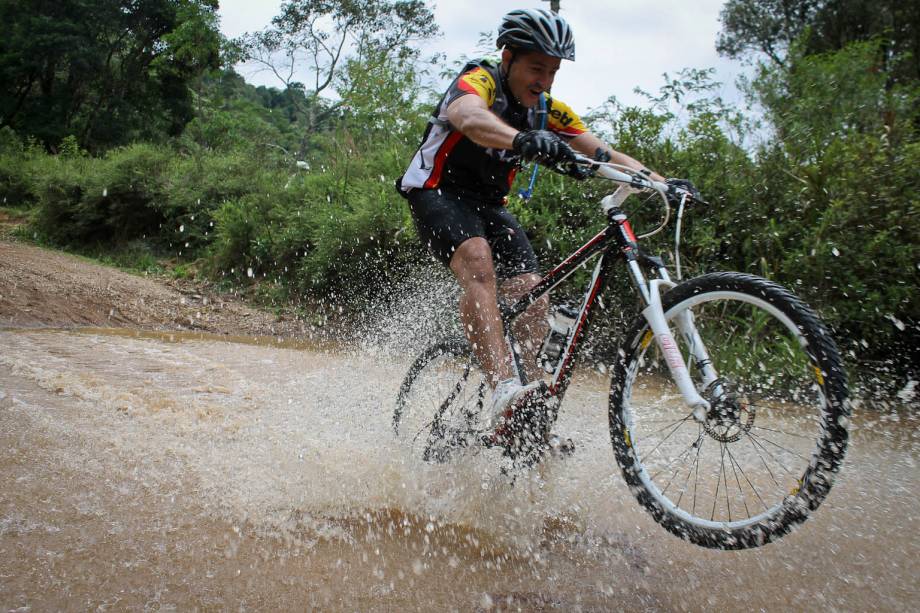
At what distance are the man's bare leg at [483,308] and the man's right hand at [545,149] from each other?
625 mm

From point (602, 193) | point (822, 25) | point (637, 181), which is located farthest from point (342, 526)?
point (822, 25)

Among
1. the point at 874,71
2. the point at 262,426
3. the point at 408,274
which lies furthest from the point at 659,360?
the point at 874,71

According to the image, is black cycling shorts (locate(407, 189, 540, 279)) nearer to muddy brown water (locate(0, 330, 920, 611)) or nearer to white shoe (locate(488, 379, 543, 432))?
white shoe (locate(488, 379, 543, 432))

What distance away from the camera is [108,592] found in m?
2.01

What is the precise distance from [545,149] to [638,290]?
0.66 meters

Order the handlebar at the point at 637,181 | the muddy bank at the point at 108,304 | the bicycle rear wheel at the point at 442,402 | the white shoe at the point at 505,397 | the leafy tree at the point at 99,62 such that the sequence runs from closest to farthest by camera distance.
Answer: the handlebar at the point at 637,181 → the white shoe at the point at 505,397 → the bicycle rear wheel at the point at 442,402 → the muddy bank at the point at 108,304 → the leafy tree at the point at 99,62

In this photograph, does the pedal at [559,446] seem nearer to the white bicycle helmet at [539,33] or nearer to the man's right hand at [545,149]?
the man's right hand at [545,149]

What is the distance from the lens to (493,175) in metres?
3.29

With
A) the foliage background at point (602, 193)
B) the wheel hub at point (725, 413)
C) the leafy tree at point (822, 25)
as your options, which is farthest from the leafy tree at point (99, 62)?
the wheel hub at point (725, 413)

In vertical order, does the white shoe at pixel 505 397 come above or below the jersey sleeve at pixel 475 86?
below

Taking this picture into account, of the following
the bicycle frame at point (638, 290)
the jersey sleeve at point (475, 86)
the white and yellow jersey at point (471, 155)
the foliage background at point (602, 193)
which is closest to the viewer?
the bicycle frame at point (638, 290)

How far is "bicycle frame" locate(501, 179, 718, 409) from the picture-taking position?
241 centimetres

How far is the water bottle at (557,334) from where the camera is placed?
2926 millimetres

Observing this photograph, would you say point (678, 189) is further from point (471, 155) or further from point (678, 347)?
point (471, 155)
